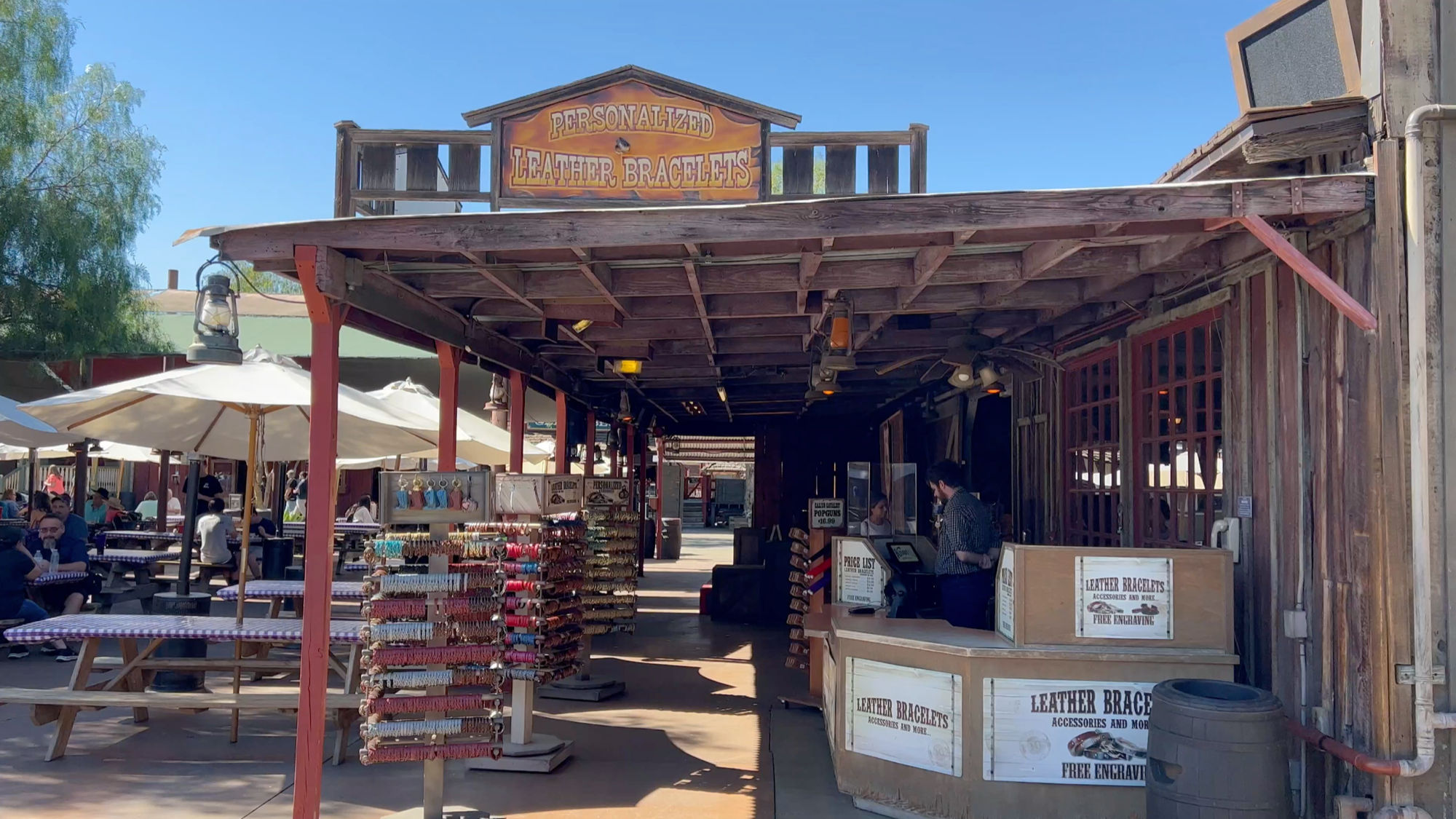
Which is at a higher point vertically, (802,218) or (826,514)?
(802,218)

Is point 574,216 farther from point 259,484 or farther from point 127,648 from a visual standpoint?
point 259,484

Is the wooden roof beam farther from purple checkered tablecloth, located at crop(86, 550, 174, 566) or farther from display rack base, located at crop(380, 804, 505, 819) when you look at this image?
purple checkered tablecloth, located at crop(86, 550, 174, 566)

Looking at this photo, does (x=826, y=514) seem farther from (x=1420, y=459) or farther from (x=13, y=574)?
(x=13, y=574)

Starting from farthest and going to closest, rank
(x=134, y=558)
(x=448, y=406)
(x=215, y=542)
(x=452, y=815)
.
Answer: (x=134, y=558) → (x=215, y=542) → (x=448, y=406) → (x=452, y=815)

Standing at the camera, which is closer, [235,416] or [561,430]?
[235,416]

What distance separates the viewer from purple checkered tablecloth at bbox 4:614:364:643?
638 centimetres

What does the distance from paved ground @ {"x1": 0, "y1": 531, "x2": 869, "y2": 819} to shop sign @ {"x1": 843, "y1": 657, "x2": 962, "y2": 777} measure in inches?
15.7

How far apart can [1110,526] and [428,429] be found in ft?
17.7

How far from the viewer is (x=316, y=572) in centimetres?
481

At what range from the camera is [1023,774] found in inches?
202

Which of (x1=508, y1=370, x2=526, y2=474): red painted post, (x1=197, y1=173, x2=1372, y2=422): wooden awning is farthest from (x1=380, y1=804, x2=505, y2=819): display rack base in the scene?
(x1=508, y1=370, x2=526, y2=474): red painted post

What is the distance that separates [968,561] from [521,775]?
119 inches

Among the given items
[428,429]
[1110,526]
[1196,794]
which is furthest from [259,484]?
[1196,794]

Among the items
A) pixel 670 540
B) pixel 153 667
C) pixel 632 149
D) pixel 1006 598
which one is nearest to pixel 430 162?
pixel 632 149
